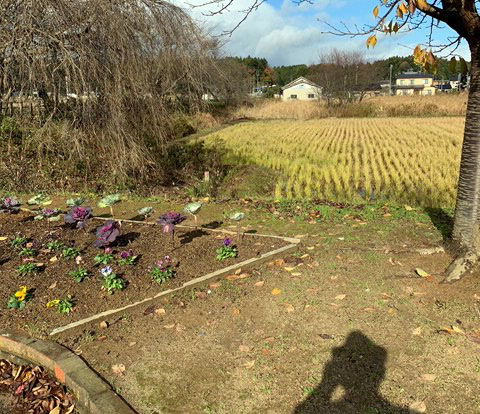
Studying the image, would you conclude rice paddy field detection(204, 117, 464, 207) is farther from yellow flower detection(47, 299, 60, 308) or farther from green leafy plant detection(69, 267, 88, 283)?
yellow flower detection(47, 299, 60, 308)

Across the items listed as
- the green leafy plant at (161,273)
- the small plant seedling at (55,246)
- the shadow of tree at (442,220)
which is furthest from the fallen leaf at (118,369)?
the shadow of tree at (442,220)

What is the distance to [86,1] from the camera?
730cm

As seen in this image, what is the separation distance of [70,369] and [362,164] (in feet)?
33.8

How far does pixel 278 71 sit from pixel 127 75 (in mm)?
104909

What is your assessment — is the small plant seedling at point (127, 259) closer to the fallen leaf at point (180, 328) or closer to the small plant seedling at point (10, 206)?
the fallen leaf at point (180, 328)

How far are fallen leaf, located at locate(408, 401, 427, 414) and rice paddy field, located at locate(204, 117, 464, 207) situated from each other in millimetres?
5031

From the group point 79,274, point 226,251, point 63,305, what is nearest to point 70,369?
point 63,305

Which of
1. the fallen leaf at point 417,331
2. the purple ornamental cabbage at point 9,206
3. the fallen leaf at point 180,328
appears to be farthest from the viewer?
the purple ornamental cabbage at point 9,206

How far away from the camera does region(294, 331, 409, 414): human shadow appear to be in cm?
231

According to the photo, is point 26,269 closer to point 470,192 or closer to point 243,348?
point 243,348

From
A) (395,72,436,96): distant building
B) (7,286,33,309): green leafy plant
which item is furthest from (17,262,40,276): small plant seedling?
(395,72,436,96): distant building

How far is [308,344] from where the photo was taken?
2.88 metres

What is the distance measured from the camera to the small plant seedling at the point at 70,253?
410 centimetres

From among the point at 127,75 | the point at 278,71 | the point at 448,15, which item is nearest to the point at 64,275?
the point at 448,15
